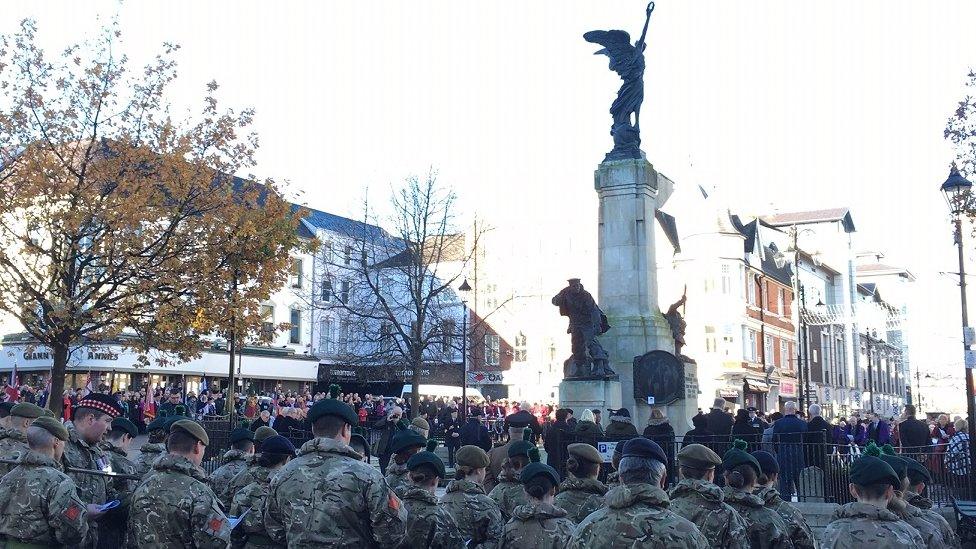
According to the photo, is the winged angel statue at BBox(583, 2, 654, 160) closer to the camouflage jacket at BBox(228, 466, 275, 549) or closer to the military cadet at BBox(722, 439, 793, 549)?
the military cadet at BBox(722, 439, 793, 549)

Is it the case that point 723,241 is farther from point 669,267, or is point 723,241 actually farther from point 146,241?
point 146,241

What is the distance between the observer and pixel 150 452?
9.20 metres

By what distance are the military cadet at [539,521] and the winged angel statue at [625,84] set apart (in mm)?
15780

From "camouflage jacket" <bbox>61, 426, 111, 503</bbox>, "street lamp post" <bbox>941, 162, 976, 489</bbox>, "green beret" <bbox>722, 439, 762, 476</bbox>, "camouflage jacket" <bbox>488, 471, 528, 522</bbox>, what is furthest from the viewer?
"street lamp post" <bbox>941, 162, 976, 489</bbox>

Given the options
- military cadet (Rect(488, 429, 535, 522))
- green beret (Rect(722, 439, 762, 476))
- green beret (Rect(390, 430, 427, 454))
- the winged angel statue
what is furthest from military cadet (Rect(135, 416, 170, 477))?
the winged angel statue

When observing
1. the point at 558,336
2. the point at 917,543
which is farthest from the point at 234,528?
the point at 558,336

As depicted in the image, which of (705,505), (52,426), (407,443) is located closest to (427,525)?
(407,443)

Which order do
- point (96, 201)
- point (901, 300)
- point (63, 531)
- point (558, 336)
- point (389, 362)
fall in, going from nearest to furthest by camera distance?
point (63, 531) < point (96, 201) < point (389, 362) < point (558, 336) < point (901, 300)

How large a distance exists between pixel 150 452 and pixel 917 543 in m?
6.87

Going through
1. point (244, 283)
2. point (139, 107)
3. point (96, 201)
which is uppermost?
point (139, 107)

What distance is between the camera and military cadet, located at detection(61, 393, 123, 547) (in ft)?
24.6

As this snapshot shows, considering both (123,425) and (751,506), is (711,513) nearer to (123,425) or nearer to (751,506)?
(751,506)

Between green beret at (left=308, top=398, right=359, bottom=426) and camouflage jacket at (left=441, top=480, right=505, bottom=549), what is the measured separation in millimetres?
1667

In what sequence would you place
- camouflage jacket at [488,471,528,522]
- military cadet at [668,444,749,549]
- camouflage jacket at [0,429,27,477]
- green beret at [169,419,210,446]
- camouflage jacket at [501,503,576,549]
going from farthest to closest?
camouflage jacket at [488,471,528,522]
camouflage jacket at [0,429,27,477]
green beret at [169,419,210,446]
camouflage jacket at [501,503,576,549]
military cadet at [668,444,749,549]
